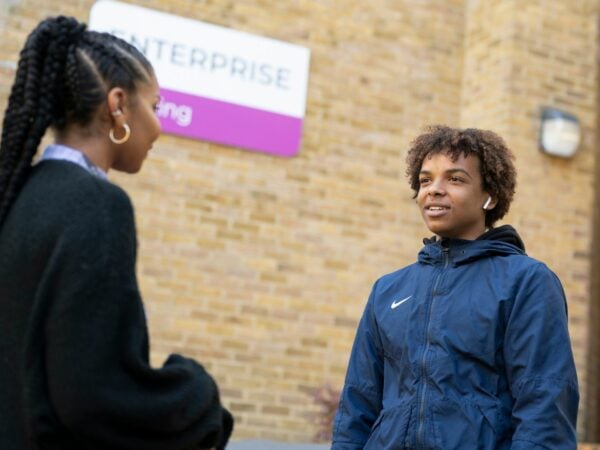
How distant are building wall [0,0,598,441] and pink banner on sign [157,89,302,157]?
0.10 meters

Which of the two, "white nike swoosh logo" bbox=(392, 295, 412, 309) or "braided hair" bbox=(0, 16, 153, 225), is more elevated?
"braided hair" bbox=(0, 16, 153, 225)

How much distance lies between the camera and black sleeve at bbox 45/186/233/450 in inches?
76.5

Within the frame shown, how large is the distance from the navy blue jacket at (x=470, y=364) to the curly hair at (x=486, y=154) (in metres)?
0.18

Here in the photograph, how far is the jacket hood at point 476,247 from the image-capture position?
3.33 m

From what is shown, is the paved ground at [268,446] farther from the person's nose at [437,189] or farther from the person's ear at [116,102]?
the person's ear at [116,102]

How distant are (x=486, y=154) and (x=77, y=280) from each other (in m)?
1.94

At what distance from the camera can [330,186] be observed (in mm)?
8562

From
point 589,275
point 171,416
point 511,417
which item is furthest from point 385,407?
point 589,275

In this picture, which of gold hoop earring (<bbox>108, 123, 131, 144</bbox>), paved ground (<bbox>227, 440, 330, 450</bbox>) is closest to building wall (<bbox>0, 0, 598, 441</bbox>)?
paved ground (<bbox>227, 440, 330, 450</bbox>)

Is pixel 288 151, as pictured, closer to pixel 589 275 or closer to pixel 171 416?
pixel 589 275

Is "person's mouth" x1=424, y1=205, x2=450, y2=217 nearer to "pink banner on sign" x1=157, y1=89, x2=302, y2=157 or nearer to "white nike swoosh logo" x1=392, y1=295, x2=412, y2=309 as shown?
"white nike swoosh logo" x1=392, y1=295, x2=412, y2=309

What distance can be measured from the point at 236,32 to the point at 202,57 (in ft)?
1.32

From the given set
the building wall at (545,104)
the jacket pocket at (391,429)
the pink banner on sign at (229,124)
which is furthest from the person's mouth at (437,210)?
the building wall at (545,104)

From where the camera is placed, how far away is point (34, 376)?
6.48 feet
